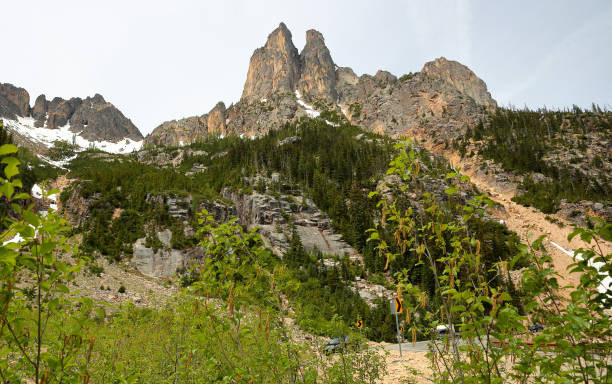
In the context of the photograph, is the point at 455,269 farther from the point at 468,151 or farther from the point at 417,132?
the point at 417,132

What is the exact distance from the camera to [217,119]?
13038 centimetres

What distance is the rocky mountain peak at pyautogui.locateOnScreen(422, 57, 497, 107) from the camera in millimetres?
122188

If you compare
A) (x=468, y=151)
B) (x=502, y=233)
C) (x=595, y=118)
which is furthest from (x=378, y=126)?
(x=502, y=233)

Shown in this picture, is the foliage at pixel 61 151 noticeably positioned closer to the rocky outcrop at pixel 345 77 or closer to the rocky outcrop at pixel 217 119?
the rocky outcrop at pixel 217 119

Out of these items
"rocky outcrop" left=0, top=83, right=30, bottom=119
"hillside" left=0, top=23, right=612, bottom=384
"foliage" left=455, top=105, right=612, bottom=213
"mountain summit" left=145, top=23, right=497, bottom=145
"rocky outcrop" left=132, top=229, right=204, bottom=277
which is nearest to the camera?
"hillside" left=0, top=23, right=612, bottom=384

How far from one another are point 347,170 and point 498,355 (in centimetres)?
5786

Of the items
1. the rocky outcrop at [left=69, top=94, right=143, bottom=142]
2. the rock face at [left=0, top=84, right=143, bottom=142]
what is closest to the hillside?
the rocky outcrop at [left=69, top=94, right=143, bottom=142]

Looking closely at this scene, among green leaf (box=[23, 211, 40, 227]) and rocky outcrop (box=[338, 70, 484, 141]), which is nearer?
green leaf (box=[23, 211, 40, 227])

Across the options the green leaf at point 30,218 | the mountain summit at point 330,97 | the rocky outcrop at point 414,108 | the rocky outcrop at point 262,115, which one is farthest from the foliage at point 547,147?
the green leaf at point 30,218

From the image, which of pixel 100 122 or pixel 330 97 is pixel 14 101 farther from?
pixel 330 97

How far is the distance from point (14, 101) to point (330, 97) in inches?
6966

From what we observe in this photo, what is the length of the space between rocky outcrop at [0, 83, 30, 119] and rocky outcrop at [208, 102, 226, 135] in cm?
11241

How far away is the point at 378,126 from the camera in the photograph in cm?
9481

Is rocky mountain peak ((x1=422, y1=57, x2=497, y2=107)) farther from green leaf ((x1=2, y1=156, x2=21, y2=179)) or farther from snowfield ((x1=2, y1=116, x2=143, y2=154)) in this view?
snowfield ((x1=2, y1=116, x2=143, y2=154))
